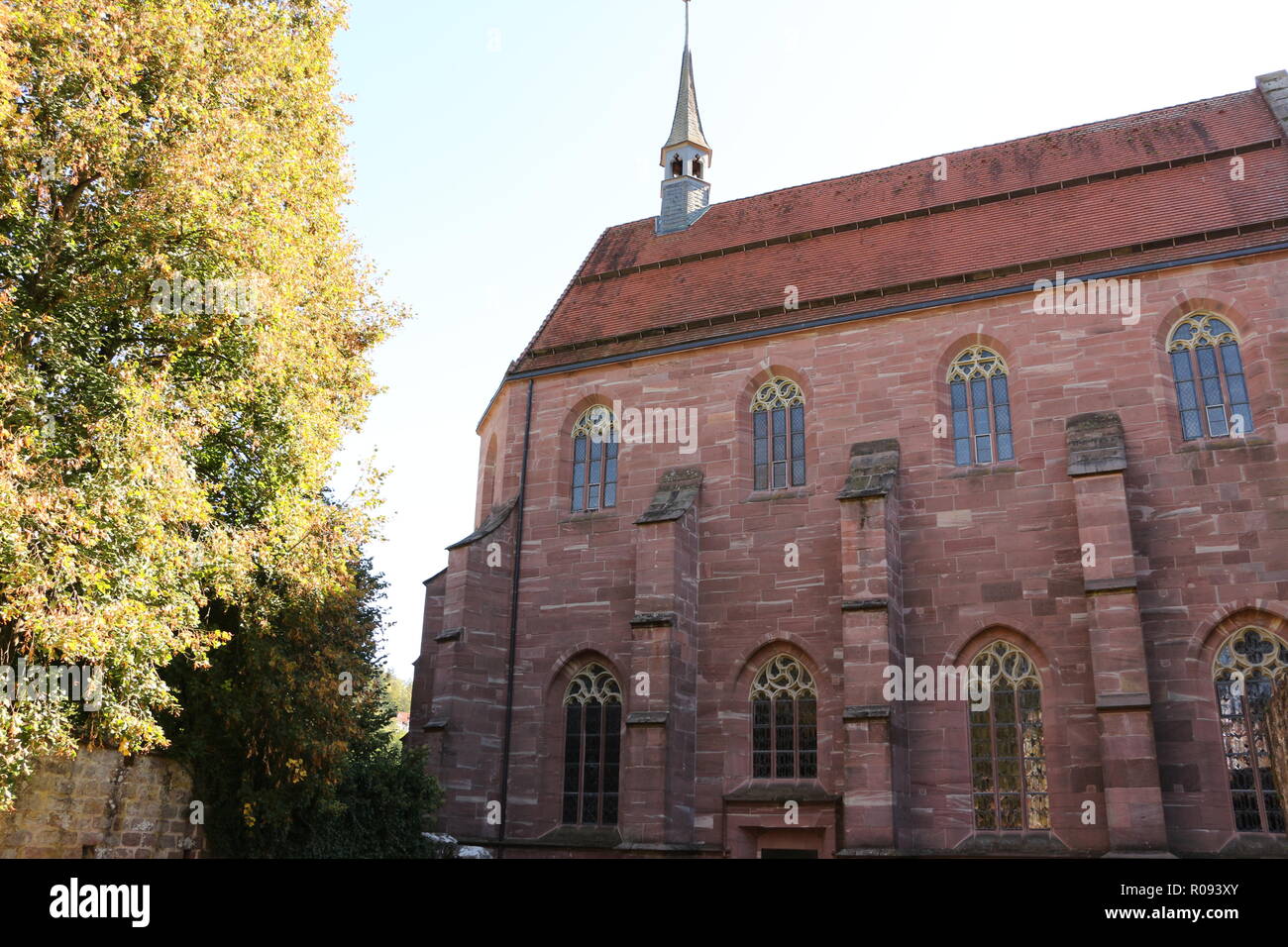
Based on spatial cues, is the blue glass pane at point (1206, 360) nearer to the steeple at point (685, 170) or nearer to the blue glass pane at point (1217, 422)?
the blue glass pane at point (1217, 422)

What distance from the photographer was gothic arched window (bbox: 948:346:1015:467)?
1775 centimetres

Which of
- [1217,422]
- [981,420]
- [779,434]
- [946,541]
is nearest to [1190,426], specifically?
[1217,422]

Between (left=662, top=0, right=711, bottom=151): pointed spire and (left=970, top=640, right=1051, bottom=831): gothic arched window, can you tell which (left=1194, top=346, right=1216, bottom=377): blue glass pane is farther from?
(left=662, top=0, right=711, bottom=151): pointed spire

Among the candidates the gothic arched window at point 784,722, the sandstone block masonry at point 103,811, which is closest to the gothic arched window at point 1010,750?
the gothic arched window at point 784,722

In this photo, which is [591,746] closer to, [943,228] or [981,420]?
[981,420]

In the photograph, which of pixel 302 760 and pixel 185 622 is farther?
pixel 302 760

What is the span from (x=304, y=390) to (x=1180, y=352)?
13891mm

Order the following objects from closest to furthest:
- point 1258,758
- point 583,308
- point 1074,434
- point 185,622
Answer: point 185,622, point 1258,758, point 1074,434, point 583,308

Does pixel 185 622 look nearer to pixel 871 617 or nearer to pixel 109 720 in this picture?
pixel 109 720

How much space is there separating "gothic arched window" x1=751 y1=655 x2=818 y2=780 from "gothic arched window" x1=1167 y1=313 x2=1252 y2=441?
24.4 ft

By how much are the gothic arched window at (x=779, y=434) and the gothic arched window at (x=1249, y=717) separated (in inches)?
293

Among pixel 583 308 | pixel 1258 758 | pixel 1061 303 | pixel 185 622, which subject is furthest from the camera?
pixel 583 308
